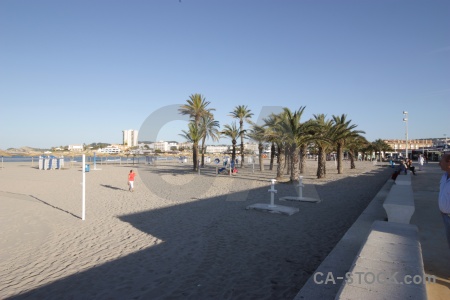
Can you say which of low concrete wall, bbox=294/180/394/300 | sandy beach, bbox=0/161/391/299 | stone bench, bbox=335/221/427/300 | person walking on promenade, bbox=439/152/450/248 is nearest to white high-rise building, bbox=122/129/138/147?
sandy beach, bbox=0/161/391/299

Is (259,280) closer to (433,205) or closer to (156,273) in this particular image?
(156,273)

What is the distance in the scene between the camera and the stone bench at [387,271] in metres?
2.22

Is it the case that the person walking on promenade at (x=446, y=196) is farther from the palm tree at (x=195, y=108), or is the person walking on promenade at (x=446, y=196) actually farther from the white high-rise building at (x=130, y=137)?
the white high-rise building at (x=130, y=137)

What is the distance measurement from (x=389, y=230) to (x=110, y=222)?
7430 mm

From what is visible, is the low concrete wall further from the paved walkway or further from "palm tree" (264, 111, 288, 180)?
"palm tree" (264, 111, 288, 180)

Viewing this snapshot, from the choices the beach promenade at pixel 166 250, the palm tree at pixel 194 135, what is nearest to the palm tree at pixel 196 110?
the palm tree at pixel 194 135

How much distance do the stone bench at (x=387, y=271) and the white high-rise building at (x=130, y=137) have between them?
68390mm

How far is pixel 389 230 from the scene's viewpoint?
4.08 meters

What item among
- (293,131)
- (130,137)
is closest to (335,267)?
(293,131)

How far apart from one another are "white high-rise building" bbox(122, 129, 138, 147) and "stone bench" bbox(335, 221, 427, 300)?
6839 centimetres

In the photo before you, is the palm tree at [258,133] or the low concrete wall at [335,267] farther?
the palm tree at [258,133]

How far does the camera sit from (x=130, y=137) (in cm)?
7362

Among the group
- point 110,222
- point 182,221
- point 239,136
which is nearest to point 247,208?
point 182,221

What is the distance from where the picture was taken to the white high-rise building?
68.7 metres
